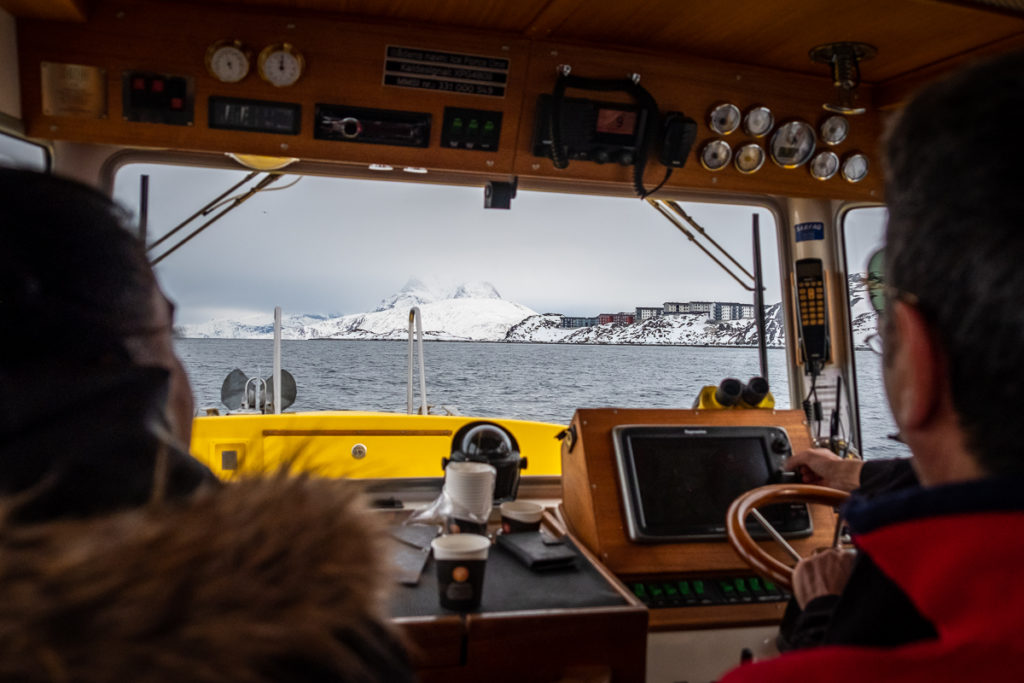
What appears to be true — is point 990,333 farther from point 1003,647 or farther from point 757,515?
point 757,515

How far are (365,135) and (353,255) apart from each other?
15.4 m

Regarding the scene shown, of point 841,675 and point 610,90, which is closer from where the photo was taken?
point 841,675

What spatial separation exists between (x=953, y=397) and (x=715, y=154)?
76.0 inches

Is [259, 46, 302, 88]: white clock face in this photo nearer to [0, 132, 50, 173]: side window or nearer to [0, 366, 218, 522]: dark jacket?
[0, 132, 50, 173]: side window

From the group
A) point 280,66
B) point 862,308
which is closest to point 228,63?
point 280,66

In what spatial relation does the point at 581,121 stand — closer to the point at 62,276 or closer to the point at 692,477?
the point at 692,477

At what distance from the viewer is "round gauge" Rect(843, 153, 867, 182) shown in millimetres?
2602

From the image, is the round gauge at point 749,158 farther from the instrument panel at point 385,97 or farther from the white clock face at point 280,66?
→ the white clock face at point 280,66

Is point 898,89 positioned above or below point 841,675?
above

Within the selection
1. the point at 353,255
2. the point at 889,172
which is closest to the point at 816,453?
the point at 889,172

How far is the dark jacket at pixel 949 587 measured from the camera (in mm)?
574

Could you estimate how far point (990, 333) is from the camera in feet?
2.02

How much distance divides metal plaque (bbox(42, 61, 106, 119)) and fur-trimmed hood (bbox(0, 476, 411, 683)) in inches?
74.5

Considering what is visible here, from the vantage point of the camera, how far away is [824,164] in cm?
257
